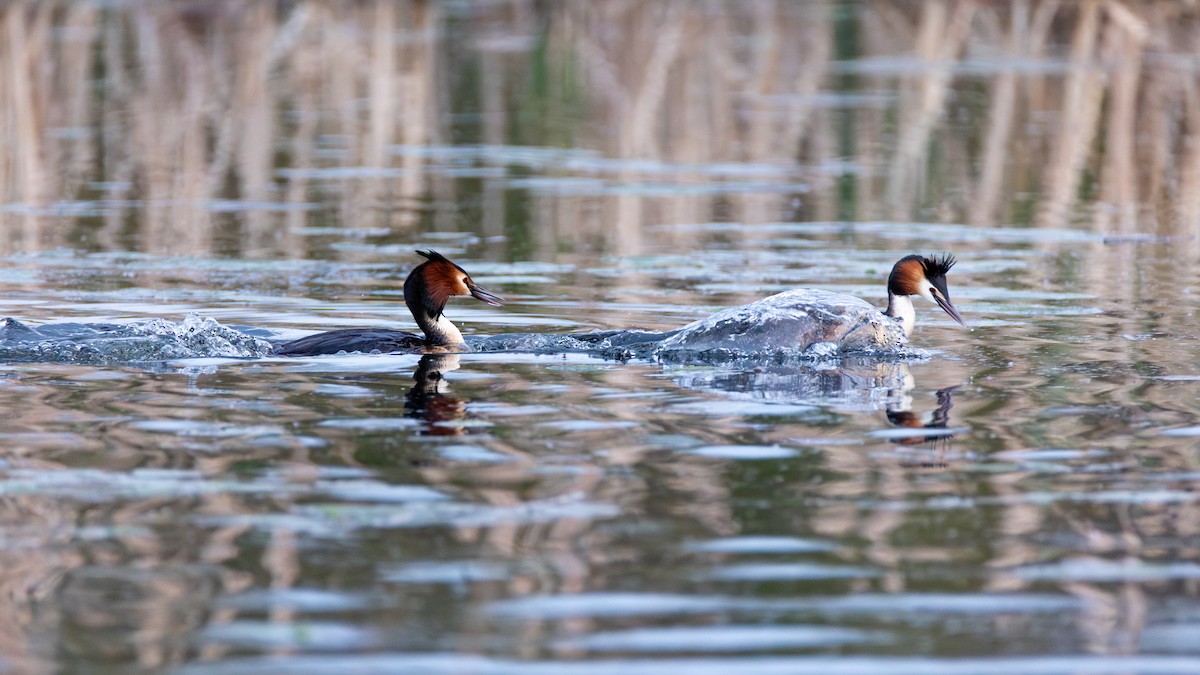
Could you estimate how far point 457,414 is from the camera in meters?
7.82

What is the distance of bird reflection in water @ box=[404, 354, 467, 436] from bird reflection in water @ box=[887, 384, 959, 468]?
1819 millimetres

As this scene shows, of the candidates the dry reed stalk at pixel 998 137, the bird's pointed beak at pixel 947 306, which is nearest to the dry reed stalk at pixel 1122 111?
the dry reed stalk at pixel 998 137

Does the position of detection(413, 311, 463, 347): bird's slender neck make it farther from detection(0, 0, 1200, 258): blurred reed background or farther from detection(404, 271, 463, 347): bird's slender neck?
detection(0, 0, 1200, 258): blurred reed background

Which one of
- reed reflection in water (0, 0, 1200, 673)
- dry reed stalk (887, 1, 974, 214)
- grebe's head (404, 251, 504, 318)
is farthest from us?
dry reed stalk (887, 1, 974, 214)

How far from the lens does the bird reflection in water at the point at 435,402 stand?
7.51 m

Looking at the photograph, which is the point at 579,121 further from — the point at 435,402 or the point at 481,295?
the point at 435,402

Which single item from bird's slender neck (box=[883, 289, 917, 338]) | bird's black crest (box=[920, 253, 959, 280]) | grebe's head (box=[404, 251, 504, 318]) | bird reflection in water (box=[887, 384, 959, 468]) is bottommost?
bird reflection in water (box=[887, 384, 959, 468])

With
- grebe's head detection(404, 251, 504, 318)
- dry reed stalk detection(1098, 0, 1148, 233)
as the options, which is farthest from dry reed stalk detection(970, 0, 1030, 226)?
grebe's head detection(404, 251, 504, 318)

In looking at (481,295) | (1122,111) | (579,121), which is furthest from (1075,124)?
(481,295)

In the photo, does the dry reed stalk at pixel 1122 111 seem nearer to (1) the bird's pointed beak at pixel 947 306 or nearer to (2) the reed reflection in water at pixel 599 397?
(2) the reed reflection in water at pixel 599 397

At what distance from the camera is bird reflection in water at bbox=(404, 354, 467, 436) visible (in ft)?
24.6

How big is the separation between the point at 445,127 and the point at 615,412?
13.4 meters

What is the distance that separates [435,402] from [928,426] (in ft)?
7.09

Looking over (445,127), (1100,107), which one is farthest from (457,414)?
(1100,107)
